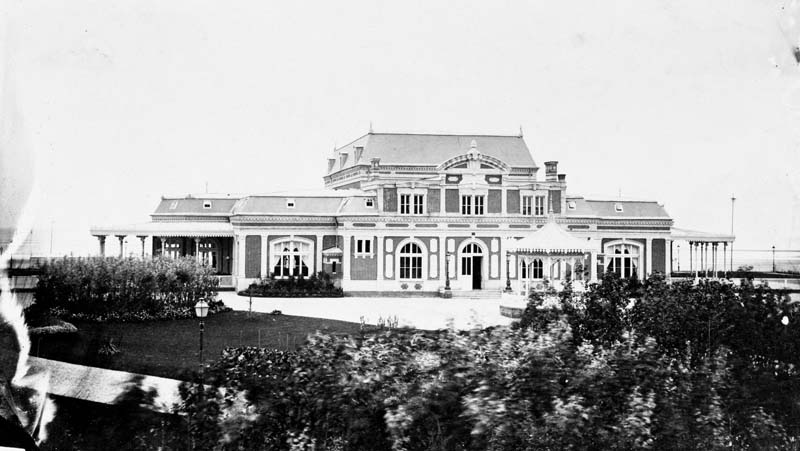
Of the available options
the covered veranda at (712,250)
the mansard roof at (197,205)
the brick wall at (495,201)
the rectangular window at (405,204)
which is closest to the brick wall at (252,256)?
the mansard roof at (197,205)

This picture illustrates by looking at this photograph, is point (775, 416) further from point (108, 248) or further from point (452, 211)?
point (452, 211)

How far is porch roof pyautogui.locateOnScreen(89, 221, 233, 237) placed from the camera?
891cm

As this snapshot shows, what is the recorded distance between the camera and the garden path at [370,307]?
40.3 feet

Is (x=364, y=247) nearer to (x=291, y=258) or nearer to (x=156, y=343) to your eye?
(x=291, y=258)

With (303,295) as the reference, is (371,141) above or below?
above

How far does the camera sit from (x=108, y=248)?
9.09 metres

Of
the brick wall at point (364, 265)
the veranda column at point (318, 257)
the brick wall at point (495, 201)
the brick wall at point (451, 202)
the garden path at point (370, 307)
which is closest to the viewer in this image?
the garden path at point (370, 307)

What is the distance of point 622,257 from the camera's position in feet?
58.1

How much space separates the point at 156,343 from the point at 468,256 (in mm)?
13840

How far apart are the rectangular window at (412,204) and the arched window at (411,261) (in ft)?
3.47

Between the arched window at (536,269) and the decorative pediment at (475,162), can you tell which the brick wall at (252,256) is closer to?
the decorative pediment at (475,162)

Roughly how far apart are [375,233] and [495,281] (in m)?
4.21

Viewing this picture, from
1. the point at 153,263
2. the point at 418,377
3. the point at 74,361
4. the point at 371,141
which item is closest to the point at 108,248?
the point at 74,361

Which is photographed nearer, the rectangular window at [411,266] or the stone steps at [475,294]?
the stone steps at [475,294]
